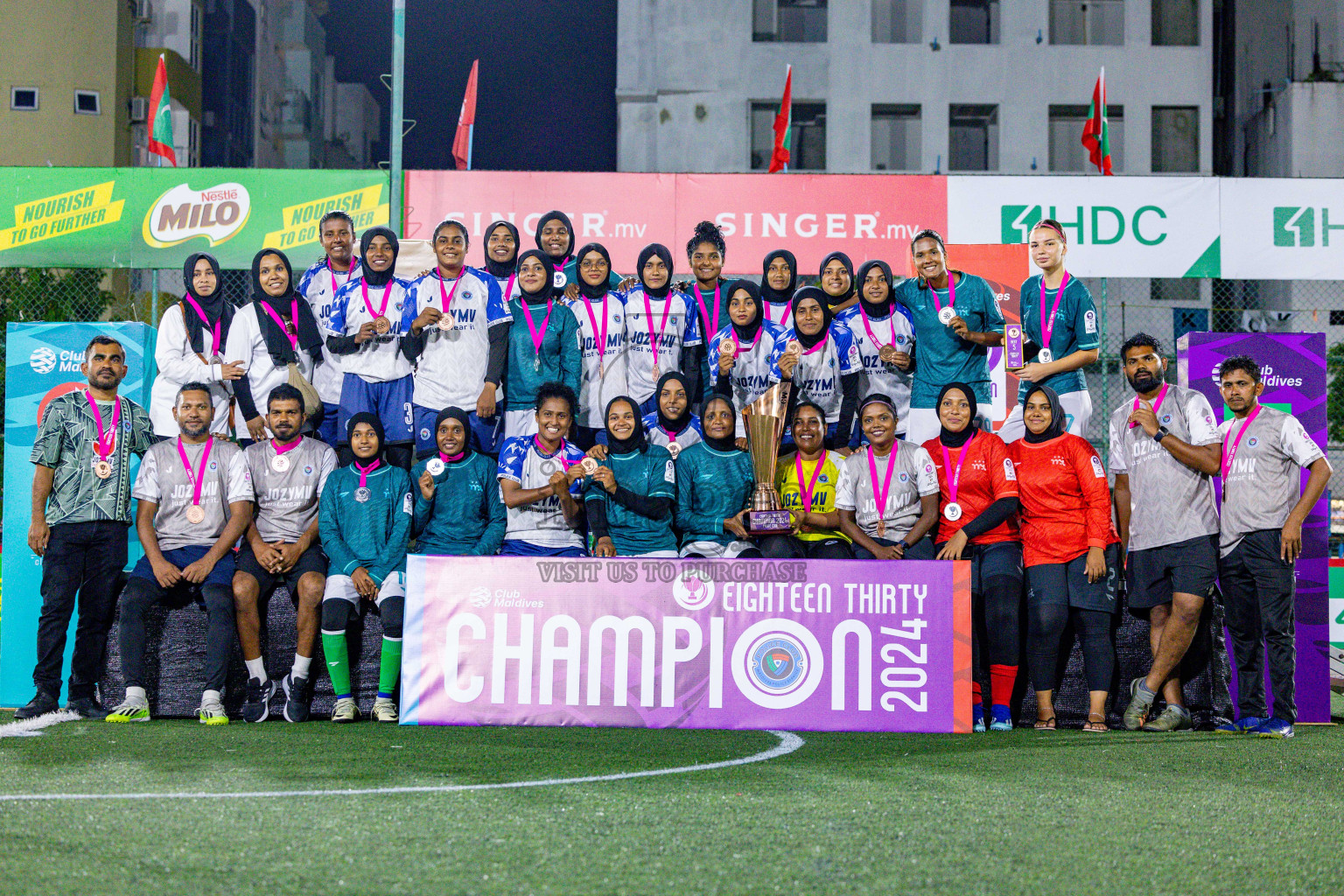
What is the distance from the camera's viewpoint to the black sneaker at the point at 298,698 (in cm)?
683

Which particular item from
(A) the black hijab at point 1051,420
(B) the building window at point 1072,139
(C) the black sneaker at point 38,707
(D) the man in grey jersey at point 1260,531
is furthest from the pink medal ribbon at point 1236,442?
(B) the building window at point 1072,139

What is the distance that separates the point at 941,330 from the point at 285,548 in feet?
13.7

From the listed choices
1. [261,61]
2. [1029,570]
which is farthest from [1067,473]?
[261,61]

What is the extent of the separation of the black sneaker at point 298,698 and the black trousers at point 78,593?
1136mm

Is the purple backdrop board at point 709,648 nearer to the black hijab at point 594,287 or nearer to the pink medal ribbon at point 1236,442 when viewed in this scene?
the pink medal ribbon at point 1236,442

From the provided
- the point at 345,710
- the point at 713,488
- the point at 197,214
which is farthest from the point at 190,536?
the point at 197,214

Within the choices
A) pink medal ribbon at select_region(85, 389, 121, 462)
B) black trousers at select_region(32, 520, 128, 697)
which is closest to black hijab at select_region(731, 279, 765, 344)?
pink medal ribbon at select_region(85, 389, 121, 462)

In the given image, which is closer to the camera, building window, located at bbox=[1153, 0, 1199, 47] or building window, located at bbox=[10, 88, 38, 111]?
building window, located at bbox=[1153, 0, 1199, 47]

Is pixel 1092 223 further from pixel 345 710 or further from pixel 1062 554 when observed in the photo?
pixel 345 710

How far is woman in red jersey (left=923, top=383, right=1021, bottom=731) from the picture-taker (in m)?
6.75

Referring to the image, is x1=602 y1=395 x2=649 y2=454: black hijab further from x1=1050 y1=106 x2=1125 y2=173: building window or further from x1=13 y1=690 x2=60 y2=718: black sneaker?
x1=1050 y1=106 x2=1125 y2=173: building window

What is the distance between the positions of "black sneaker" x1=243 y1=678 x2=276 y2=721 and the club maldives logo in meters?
6.37

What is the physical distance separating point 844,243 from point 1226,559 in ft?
20.1

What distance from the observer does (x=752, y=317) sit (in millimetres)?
8172
